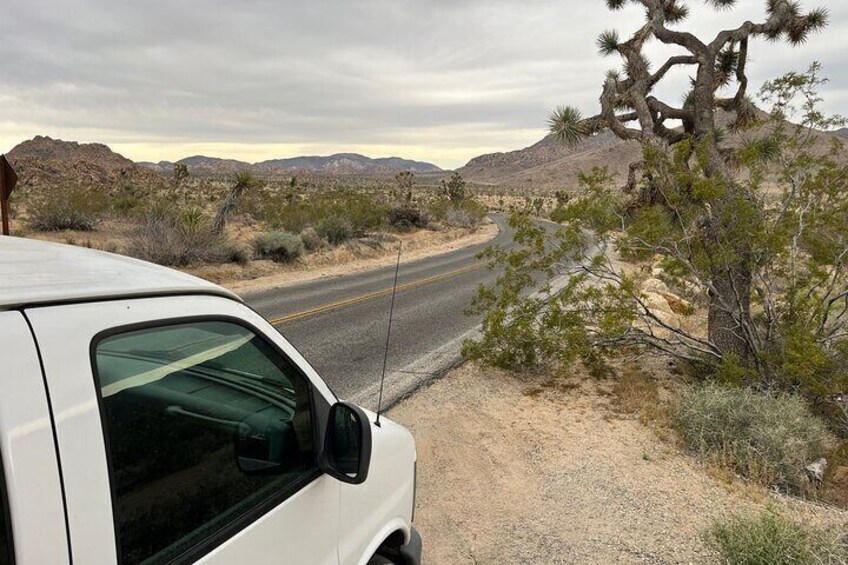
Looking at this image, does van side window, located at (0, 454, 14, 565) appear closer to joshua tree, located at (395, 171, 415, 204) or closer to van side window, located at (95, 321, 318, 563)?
van side window, located at (95, 321, 318, 563)

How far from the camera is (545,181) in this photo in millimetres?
135875

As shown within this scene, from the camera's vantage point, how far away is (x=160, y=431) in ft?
4.98

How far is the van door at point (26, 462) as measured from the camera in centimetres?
110

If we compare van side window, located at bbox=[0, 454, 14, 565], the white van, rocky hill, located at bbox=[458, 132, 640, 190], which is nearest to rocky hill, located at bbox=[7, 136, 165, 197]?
the white van

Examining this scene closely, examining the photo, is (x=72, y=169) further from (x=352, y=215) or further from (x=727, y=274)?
(x=727, y=274)

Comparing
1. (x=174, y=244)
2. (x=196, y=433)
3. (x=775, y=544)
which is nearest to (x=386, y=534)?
(x=196, y=433)

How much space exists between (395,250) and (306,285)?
9004 millimetres

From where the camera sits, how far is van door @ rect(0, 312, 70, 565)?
1097 mm

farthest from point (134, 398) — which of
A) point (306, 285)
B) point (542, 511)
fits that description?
point (306, 285)

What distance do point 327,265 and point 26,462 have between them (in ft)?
59.3

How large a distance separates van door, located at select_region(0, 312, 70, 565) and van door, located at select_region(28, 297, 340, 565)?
3 centimetres

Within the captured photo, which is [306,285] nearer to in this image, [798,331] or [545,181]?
[798,331]

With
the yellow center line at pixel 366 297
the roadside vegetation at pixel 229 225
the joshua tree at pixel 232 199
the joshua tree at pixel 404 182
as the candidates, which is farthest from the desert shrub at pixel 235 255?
the joshua tree at pixel 404 182

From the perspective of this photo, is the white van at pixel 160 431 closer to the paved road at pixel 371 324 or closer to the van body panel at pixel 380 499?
the van body panel at pixel 380 499
